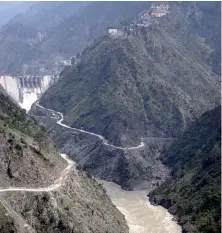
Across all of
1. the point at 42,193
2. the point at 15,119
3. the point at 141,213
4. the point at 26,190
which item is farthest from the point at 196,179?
the point at 26,190

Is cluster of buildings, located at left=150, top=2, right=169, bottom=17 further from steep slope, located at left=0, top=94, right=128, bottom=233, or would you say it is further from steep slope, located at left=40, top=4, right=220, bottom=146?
steep slope, located at left=0, top=94, right=128, bottom=233

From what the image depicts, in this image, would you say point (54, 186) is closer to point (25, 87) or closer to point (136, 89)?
point (136, 89)

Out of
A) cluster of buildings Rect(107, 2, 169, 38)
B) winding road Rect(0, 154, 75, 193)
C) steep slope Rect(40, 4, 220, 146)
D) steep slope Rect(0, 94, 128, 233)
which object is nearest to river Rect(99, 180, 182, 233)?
steep slope Rect(0, 94, 128, 233)

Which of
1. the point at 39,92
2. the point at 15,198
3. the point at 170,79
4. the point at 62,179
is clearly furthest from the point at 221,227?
the point at 39,92

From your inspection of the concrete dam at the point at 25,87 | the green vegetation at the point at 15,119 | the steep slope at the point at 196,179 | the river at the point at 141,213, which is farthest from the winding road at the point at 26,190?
the concrete dam at the point at 25,87

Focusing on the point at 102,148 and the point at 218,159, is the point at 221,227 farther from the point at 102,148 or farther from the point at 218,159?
the point at 102,148
